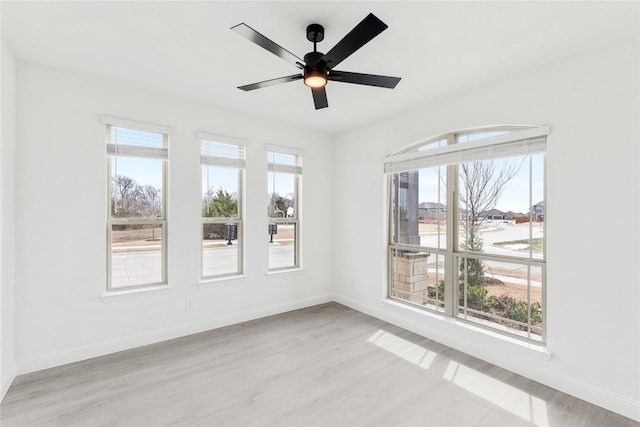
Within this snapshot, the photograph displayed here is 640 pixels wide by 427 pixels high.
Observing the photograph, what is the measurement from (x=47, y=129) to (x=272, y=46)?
8.14ft

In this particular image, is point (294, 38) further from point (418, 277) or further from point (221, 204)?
point (418, 277)

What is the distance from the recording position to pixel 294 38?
7.66 feet

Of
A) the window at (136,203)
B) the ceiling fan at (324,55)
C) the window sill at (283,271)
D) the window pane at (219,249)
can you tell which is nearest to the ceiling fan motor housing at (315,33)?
the ceiling fan at (324,55)

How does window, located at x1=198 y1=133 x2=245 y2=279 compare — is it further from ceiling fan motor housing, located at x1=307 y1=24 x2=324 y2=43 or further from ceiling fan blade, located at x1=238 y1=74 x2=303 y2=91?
ceiling fan motor housing, located at x1=307 y1=24 x2=324 y2=43

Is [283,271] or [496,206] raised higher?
[496,206]

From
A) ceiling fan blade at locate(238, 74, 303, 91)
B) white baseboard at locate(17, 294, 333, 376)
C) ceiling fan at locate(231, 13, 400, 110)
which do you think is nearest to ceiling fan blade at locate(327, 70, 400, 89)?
ceiling fan at locate(231, 13, 400, 110)

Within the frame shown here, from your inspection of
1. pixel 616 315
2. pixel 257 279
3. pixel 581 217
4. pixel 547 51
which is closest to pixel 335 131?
pixel 257 279

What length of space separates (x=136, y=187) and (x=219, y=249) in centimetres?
121

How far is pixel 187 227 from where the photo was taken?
3670mm

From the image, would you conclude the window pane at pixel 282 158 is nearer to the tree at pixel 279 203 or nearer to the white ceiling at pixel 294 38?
the tree at pixel 279 203

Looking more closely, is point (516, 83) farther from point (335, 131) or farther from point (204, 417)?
point (204, 417)

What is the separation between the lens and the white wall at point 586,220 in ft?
7.55

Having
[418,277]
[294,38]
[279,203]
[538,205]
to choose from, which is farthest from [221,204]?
[538,205]

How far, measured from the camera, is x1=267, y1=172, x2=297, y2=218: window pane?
4.47 m
